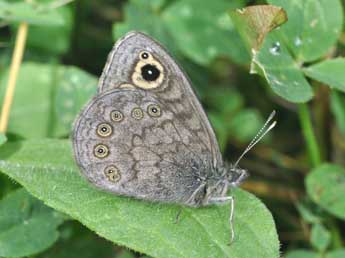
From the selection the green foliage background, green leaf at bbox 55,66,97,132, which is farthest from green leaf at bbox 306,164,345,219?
green leaf at bbox 55,66,97,132

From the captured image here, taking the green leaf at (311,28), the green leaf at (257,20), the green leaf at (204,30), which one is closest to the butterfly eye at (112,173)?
the green leaf at (257,20)

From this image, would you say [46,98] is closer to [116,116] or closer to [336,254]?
[116,116]

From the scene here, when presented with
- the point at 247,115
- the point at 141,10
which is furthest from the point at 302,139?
the point at 141,10

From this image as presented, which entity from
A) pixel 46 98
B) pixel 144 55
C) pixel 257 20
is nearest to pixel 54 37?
pixel 46 98

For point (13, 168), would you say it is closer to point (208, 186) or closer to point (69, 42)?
point (208, 186)

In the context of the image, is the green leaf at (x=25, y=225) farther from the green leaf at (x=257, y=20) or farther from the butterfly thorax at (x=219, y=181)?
the green leaf at (x=257, y=20)

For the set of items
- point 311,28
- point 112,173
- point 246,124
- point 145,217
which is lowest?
point 246,124
